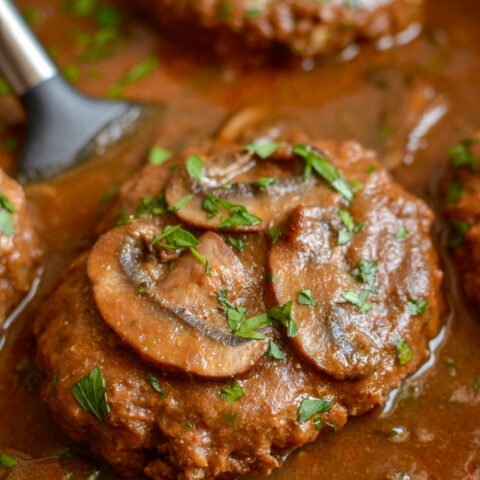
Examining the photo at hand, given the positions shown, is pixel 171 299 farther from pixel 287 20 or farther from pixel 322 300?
pixel 287 20

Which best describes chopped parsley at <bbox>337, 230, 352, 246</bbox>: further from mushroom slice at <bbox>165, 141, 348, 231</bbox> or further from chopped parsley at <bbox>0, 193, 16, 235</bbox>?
chopped parsley at <bbox>0, 193, 16, 235</bbox>

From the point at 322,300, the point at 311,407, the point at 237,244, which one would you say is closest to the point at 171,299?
the point at 237,244

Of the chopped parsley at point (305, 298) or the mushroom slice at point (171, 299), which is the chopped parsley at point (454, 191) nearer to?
the chopped parsley at point (305, 298)

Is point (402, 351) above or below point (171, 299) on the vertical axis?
below

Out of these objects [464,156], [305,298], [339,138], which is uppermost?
[305,298]

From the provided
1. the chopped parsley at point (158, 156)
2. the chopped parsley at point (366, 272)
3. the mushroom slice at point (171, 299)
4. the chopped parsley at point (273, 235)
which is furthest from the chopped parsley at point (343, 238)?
the chopped parsley at point (158, 156)

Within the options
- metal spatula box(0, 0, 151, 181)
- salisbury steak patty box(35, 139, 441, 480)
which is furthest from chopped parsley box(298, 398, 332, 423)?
metal spatula box(0, 0, 151, 181)
